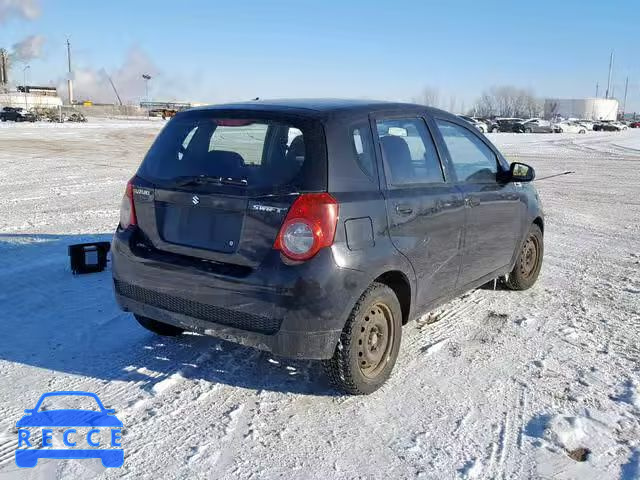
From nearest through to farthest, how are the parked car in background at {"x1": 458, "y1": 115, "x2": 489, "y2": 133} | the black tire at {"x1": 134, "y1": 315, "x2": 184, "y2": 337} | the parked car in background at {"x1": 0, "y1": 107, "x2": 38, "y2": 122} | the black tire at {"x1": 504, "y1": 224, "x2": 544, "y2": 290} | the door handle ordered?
1. the door handle
2. the black tire at {"x1": 134, "y1": 315, "x2": 184, "y2": 337}
3. the parked car in background at {"x1": 458, "y1": 115, "x2": 489, "y2": 133}
4. the black tire at {"x1": 504, "y1": 224, "x2": 544, "y2": 290}
5. the parked car in background at {"x1": 0, "y1": 107, "x2": 38, "y2": 122}

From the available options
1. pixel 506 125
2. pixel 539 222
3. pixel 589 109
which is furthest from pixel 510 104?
pixel 539 222

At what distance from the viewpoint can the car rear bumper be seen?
10.7ft

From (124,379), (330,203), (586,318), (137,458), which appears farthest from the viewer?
(586,318)

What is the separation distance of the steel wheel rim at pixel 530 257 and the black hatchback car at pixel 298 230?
163 centimetres

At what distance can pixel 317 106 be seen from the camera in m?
3.83

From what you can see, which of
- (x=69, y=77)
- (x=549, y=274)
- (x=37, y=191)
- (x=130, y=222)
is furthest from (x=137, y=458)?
(x=69, y=77)

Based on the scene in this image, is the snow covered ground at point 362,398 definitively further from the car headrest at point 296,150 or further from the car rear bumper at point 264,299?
the car headrest at point 296,150

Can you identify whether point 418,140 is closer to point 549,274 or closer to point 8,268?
point 549,274

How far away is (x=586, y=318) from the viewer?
16.8 feet

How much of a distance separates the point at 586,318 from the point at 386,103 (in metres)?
2.58

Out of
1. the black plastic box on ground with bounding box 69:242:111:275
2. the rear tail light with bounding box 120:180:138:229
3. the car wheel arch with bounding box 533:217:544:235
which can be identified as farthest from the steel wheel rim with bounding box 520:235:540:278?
the black plastic box on ground with bounding box 69:242:111:275

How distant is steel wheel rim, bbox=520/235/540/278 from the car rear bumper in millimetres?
2897

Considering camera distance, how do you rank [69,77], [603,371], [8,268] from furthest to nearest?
[69,77] → [8,268] → [603,371]

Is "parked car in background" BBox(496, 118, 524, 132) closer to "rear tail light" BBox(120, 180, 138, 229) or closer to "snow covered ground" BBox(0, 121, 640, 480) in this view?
"snow covered ground" BBox(0, 121, 640, 480)
